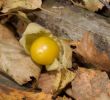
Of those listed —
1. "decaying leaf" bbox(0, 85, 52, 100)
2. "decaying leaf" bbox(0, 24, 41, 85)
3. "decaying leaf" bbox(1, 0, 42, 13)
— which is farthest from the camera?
"decaying leaf" bbox(1, 0, 42, 13)

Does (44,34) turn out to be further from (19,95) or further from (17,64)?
(19,95)

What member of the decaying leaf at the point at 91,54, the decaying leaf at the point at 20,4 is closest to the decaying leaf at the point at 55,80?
the decaying leaf at the point at 91,54

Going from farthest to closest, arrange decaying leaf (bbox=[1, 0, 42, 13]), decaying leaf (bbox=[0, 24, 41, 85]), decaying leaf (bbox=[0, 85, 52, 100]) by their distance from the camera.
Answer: decaying leaf (bbox=[1, 0, 42, 13]) → decaying leaf (bbox=[0, 24, 41, 85]) → decaying leaf (bbox=[0, 85, 52, 100])

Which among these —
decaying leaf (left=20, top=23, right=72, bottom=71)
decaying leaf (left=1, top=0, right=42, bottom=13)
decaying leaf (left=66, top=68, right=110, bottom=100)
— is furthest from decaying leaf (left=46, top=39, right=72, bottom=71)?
decaying leaf (left=1, top=0, right=42, bottom=13)

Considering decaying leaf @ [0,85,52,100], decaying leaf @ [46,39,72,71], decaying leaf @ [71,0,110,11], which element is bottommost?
decaying leaf @ [0,85,52,100]

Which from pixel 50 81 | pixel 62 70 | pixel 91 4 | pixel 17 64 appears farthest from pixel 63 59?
pixel 91 4

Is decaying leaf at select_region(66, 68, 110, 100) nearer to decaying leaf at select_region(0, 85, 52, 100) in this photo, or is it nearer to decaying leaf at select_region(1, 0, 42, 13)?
decaying leaf at select_region(0, 85, 52, 100)

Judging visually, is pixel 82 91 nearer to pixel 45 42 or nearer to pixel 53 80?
pixel 53 80

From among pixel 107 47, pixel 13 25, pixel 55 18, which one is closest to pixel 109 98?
pixel 107 47
